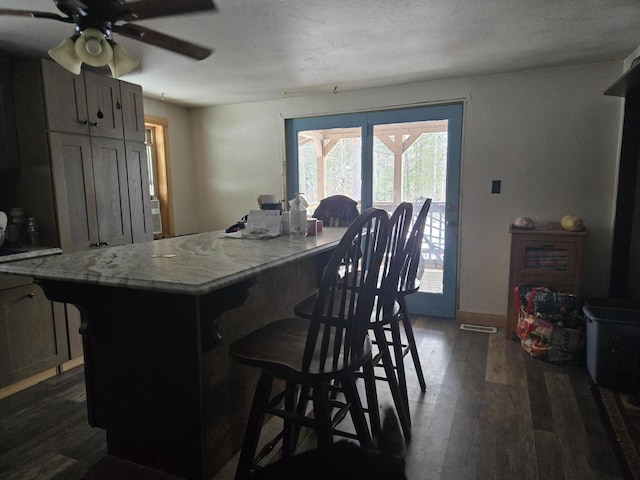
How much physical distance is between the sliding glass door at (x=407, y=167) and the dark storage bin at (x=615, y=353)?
133 cm

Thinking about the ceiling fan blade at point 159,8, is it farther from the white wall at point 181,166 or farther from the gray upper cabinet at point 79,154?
the white wall at point 181,166

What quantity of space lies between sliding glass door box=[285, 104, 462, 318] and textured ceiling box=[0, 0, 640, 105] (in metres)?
0.41

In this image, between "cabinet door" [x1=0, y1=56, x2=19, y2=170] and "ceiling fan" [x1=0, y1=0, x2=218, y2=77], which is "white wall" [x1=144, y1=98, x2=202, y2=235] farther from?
"ceiling fan" [x1=0, y1=0, x2=218, y2=77]

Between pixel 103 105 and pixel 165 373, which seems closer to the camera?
pixel 165 373

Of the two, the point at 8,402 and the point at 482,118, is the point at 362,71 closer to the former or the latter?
the point at 482,118

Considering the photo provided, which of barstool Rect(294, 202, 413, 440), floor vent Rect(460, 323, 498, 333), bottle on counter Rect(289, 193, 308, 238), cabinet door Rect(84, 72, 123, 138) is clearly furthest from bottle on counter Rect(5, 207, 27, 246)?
floor vent Rect(460, 323, 498, 333)

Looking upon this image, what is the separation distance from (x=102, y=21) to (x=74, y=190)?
1516 mm

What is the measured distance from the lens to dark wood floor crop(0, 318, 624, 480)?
1682 mm

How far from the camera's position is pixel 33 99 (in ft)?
8.39

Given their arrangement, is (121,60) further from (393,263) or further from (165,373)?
(393,263)

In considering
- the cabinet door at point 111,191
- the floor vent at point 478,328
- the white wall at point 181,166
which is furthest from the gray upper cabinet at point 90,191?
the floor vent at point 478,328

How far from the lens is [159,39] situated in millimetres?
1836

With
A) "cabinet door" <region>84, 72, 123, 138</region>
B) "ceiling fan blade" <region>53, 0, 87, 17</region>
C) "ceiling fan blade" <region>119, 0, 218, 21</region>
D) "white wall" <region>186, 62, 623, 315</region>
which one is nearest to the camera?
"ceiling fan blade" <region>53, 0, 87, 17</region>

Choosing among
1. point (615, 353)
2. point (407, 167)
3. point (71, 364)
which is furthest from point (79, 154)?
point (615, 353)
